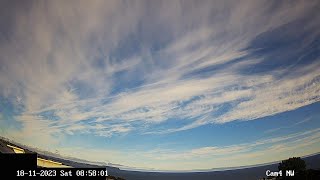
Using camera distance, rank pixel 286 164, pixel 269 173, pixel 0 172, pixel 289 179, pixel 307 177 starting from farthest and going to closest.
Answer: pixel 286 164
pixel 289 179
pixel 307 177
pixel 269 173
pixel 0 172

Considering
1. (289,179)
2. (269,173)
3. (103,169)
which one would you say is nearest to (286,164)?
(289,179)

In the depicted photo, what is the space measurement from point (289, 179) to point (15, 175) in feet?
182

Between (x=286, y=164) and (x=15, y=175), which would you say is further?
(x=286, y=164)

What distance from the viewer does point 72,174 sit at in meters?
21.3

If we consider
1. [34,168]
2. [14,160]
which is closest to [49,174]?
[34,168]

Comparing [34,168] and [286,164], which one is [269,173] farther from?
[286,164]

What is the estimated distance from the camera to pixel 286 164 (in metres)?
121

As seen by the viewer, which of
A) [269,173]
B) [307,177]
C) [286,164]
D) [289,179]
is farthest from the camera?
[286,164]

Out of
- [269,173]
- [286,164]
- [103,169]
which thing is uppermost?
[103,169]

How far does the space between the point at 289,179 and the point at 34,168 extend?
54217 mm

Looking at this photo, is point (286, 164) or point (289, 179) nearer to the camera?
point (289, 179)

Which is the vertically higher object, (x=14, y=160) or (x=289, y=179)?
(x=14, y=160)

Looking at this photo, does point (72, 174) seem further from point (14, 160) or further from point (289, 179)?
point (289, 179)

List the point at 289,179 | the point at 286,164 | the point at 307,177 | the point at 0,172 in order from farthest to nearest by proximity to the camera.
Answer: the point at 286,164
the point at 289,179
the point at 307,177
the point at 0,172
